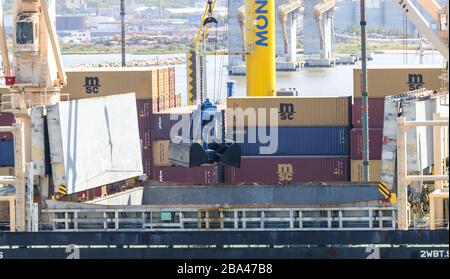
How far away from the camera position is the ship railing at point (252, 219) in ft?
84.0

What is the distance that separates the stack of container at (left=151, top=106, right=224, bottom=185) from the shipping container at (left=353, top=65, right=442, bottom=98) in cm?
508

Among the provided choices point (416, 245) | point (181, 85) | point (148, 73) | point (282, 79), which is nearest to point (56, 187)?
point (416, 245)

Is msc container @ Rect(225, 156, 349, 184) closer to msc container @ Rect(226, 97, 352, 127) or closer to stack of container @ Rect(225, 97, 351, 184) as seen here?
stack of container @ Rect(225, 97, 351, 184)

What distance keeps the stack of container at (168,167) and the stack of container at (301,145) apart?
0.59 meters

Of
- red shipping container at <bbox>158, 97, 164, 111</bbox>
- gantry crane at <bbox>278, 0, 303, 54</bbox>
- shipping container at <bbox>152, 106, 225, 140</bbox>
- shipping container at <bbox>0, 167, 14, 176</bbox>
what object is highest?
gantry crane at <bbox>278, 0, 303, 54</bbox>

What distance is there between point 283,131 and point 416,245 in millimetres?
17890

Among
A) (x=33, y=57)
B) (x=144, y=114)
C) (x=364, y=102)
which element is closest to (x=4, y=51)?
(x=33, y=57)

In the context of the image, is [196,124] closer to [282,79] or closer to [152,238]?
[152,238]

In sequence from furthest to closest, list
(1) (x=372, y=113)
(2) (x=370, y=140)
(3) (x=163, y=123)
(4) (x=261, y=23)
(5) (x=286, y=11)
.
Answer: (5) (x=286, y=11), (4) (x=261, y=23), (3) (x=163, y=123), (1) (x=372, y=113), (2) (x=370, y=140)

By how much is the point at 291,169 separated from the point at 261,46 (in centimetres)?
1241

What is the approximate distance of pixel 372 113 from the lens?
1581 inches

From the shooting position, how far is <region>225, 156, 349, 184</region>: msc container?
39.4 meters

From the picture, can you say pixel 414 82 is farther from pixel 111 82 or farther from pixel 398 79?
pixel 111 82

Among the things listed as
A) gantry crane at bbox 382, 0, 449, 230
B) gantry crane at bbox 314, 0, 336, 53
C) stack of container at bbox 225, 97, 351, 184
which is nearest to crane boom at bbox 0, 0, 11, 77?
gantry crane at bbox 382, 0, 449, 230
